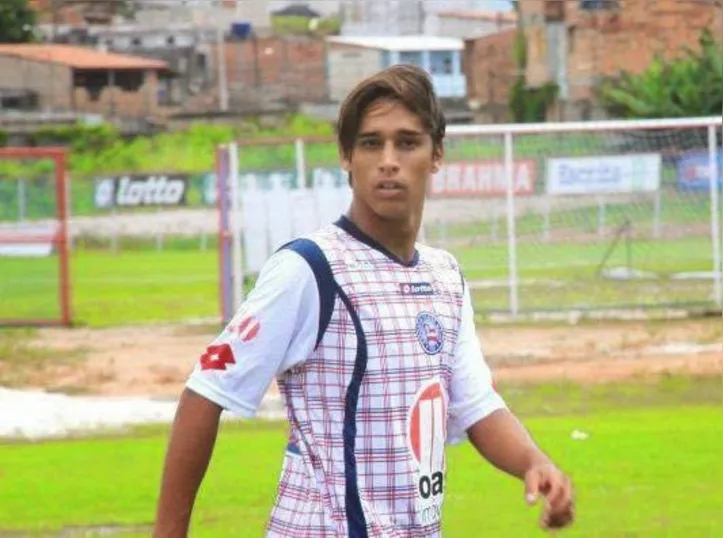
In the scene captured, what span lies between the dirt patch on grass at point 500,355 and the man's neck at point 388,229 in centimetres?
1415

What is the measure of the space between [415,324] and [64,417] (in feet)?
40.5

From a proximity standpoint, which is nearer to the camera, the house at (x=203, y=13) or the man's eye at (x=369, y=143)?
the man's eye at (x=369, y=143)

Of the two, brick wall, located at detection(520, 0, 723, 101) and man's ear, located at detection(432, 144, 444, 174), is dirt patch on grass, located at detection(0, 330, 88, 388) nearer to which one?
man's ear, located at detection(432, 144, 444, 174)

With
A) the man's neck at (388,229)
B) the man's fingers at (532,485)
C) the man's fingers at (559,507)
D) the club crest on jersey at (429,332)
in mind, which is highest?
the man's neck at (388,229)

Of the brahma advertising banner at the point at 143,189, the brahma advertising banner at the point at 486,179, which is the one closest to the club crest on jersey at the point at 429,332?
the brahma advertising banner at the point at 486,179

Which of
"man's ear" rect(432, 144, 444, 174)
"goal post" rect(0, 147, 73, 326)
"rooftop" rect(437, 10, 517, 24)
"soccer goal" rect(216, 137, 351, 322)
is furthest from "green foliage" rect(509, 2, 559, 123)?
"man's ear" rect(432, 144, 444, 174)

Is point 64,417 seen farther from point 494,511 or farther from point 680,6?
point 680,6

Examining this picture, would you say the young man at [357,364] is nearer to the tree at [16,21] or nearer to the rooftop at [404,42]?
the tree at [16,21]

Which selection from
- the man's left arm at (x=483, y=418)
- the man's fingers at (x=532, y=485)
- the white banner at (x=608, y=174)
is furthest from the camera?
the white banner at (x=608, y=174)

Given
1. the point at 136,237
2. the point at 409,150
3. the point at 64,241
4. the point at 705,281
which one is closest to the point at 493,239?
the point at 705,281

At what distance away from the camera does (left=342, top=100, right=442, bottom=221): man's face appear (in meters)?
4.70

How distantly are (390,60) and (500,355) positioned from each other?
5887 centimetres

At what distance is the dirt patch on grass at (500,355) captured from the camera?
774 inches

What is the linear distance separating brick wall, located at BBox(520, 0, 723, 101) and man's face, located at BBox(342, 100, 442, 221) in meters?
58.5
